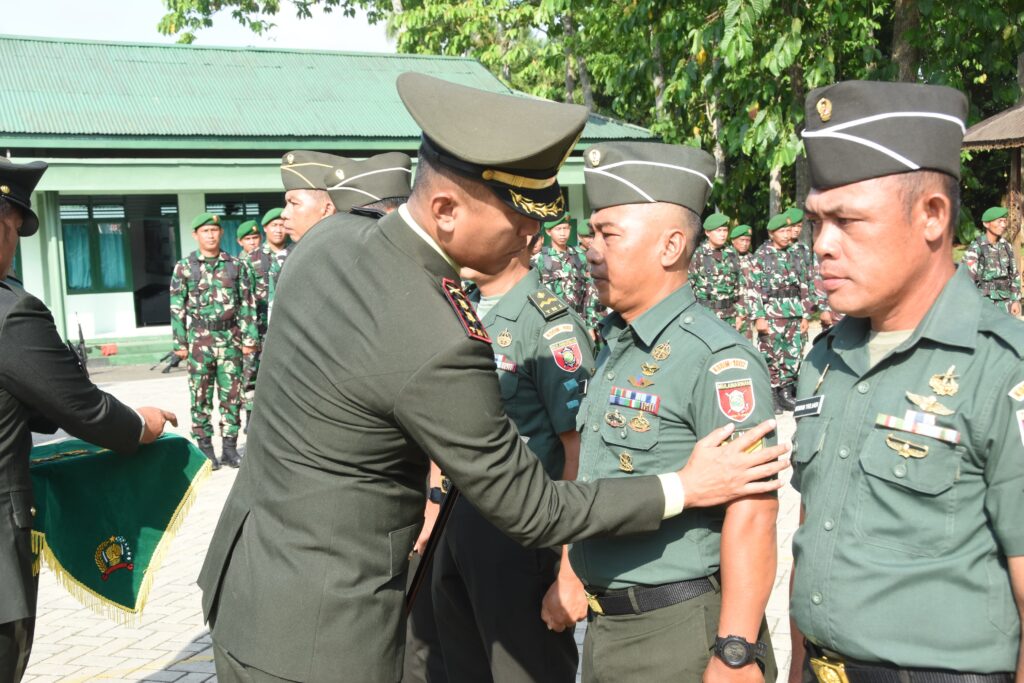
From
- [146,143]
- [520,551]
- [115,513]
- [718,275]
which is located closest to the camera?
[520,551]

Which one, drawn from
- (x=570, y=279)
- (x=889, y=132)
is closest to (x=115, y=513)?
(x=889, y=132)

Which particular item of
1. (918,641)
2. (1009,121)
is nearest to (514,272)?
(918,641)

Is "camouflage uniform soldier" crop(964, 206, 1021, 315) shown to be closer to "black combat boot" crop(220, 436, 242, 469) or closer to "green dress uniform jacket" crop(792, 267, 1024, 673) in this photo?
"black combat boot" crop(220, 436, 242, 469)

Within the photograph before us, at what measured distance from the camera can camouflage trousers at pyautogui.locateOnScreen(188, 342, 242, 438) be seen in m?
9.33

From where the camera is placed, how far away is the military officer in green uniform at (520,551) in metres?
3.25

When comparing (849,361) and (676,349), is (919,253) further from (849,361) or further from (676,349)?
(676,349)

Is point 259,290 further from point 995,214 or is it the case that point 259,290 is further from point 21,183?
point 995,214

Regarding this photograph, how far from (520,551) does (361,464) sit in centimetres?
124

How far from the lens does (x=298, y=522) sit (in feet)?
7.13

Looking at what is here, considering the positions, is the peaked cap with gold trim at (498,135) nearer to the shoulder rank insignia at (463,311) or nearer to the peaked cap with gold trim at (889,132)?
the shoulder rank insignia at (463,311)

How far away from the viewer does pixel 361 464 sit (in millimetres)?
2166

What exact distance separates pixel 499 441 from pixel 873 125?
100cm

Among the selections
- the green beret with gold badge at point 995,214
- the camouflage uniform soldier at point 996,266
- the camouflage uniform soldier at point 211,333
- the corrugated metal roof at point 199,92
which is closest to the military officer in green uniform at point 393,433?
A: the camouflage uniform soldier at point 211,333

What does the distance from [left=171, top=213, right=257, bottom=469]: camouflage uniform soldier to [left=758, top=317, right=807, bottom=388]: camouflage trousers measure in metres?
5.87
